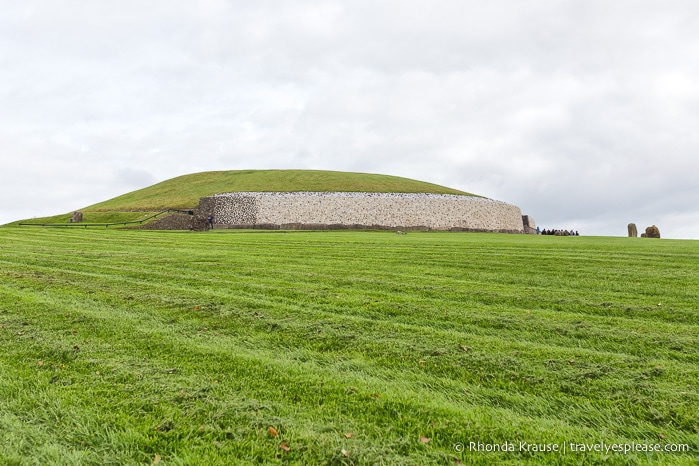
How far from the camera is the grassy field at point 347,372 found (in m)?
3.31

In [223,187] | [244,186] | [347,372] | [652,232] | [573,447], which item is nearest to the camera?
[573,447]

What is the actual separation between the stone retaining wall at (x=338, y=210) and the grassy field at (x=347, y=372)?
39502 mm

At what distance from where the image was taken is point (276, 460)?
3082 millimetres

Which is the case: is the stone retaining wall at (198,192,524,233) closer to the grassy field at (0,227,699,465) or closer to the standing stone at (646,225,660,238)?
the standing stone at (646,225,660,238)

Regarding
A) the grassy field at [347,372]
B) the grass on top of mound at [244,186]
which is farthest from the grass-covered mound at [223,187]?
the grassy field at [347,372]

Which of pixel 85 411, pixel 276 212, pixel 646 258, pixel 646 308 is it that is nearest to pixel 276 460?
pixel 85 411

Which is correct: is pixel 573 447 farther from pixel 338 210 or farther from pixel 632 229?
pixel 338 210

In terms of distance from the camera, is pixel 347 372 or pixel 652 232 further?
pixel 652 232

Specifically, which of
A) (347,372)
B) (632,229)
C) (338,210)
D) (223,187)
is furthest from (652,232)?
(223,187)

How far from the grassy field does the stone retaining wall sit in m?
39.5

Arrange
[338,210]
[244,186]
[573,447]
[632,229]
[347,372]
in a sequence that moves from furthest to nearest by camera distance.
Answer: [244,186], [338,210], [632,229], [347,372], [573,447]

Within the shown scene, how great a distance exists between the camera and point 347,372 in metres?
4.67

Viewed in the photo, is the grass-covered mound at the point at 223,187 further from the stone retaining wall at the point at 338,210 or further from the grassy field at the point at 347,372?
the grassy field at the point at 347,372

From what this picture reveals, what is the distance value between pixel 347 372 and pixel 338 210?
149 feet
